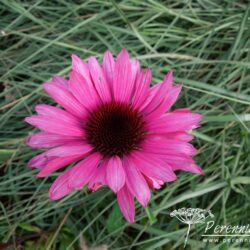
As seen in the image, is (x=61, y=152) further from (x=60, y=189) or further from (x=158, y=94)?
(x=158, y=94)

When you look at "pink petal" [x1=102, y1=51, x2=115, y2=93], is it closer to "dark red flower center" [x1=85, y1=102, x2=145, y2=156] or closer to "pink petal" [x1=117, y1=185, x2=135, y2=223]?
"dark red flower center" [x1=85, y1=102, x2=145, y2=156]

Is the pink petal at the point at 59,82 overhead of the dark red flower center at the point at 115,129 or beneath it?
overhead

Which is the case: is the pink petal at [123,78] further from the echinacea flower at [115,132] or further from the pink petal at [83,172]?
the pink petal at [83,172]

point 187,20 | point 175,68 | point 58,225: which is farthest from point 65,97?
point 187,20

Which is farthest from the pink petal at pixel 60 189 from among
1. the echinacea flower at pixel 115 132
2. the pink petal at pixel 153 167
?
the pink petal at pixel 153 167

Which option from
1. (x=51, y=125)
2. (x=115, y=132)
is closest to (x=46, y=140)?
(x=51, y=125)

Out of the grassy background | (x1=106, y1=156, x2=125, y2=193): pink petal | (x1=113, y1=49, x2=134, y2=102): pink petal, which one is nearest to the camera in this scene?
(x1=106, y1=156, x2=125, y2=193): pink petal

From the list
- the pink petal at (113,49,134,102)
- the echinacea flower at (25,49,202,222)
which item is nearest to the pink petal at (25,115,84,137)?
the echinacea flower at (25,49,202,222)
